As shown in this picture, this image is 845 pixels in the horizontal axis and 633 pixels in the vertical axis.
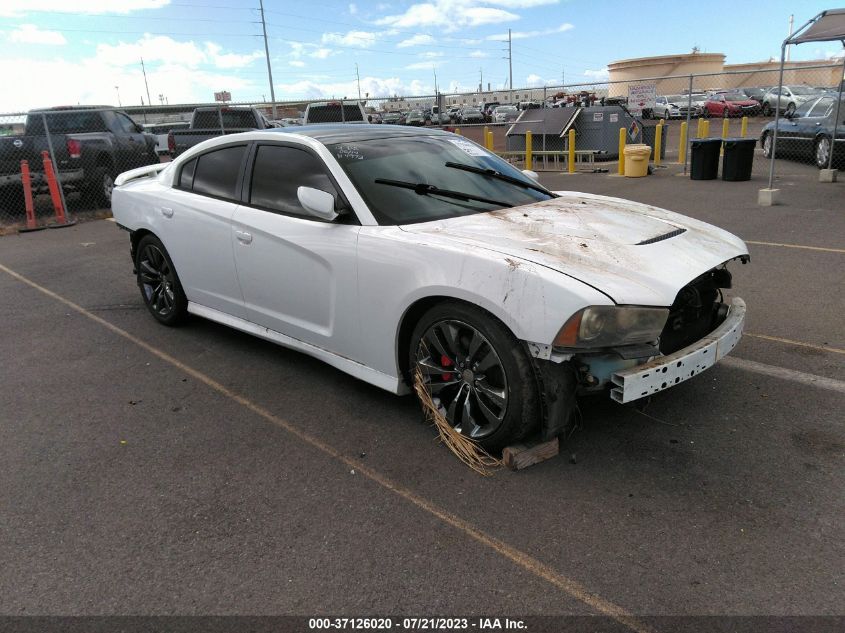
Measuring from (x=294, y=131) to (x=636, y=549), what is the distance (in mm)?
3295

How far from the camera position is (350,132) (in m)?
4.38

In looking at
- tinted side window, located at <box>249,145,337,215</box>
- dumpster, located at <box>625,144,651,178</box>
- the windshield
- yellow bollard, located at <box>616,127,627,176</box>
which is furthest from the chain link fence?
tinted side window, located at <box>249,145,337,215</box>

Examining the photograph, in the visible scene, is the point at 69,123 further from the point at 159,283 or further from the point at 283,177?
the point at 283,177

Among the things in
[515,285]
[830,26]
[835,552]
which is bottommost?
[835,552]

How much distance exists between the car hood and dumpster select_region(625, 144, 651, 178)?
12.0 meters

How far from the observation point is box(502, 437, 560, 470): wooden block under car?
125 inches

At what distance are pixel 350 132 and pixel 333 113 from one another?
1386cm

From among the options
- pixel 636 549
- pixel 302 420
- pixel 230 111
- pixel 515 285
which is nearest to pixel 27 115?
pixel 230 111

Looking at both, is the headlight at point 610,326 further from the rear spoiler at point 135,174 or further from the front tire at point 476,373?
the rear spoiler at point 135,174

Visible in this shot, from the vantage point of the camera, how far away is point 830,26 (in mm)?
10039

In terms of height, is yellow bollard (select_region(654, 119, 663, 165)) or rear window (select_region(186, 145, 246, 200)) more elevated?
rear window (select_region(186, 145, 246, 200))

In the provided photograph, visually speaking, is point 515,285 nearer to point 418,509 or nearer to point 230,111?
point 418,509

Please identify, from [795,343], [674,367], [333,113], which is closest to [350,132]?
[674,367]

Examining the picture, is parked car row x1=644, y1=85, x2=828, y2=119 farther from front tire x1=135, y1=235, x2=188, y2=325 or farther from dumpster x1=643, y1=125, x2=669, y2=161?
front tire x1=135, y1=235, x2=188, y2=325
